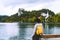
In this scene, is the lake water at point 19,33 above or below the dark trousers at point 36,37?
below

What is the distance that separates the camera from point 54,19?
3477 inches

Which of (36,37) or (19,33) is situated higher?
(36,37)

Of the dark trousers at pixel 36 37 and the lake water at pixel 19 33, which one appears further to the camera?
the lake water at pixel 19 33

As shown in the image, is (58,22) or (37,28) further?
(58,22)

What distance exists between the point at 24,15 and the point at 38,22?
85.1m

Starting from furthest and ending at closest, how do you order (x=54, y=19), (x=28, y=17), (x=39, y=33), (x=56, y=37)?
(x=28, y=17)
(x=54, y=19)
(x=56, y=37)
(x=39, y=33)

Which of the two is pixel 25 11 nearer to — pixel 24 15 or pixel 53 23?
pixel 24 15

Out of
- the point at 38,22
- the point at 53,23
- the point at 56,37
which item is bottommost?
the point at 53,23

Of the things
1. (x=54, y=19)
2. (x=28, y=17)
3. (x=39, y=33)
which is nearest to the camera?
(x=39, y=33)

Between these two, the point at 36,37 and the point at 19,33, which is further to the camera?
the point at 19,33

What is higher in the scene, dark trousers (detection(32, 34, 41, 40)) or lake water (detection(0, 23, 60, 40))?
dark trousers (detection(32, 34, 41, 40))

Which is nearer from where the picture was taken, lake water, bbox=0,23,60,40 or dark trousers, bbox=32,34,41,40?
dark trousers, bbox=32,34,41,40

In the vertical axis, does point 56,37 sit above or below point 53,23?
above

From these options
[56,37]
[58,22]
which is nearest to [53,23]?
[58,22]
